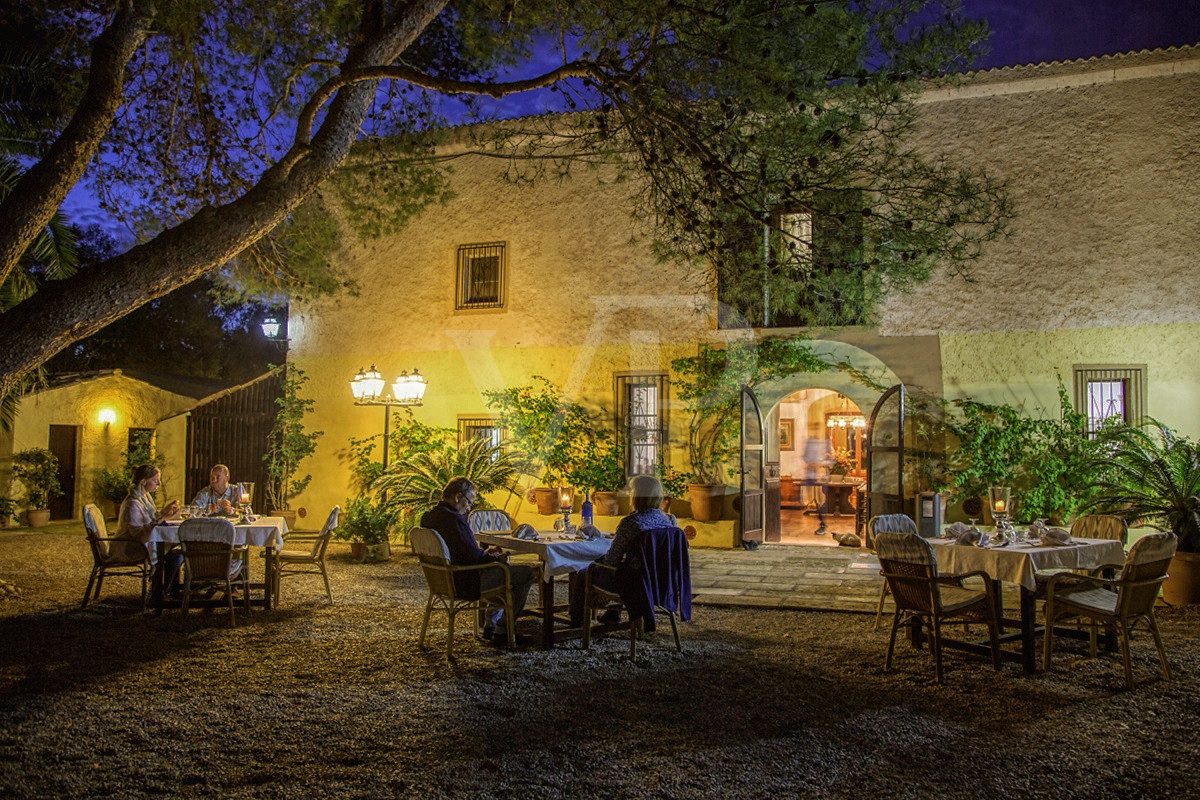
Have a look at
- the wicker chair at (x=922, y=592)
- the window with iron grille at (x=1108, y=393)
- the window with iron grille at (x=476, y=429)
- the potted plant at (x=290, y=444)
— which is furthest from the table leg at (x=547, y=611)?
the potted plant at (x=290, y=444)

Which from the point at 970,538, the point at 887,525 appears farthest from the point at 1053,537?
the point at 887,525

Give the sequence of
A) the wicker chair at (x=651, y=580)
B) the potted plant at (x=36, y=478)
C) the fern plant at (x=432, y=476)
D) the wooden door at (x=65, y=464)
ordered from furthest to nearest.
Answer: the wooden door at (x=65, y=464) < the potted plant at (x=36, y=478) < the fern plant at (x=432, y=476) < the wicker chair at (x=651, y=580)

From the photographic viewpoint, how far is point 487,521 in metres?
7.05

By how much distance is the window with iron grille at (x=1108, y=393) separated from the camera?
10.1 m

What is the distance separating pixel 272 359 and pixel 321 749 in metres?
25.5

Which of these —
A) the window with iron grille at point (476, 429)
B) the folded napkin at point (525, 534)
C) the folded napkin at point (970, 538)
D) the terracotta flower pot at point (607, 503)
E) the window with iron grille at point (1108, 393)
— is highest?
the window with iron grille at point (1108, 393)

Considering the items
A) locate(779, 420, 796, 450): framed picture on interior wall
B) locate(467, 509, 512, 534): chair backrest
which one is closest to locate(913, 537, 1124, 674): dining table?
locate(467, 509, 512, 534): chair backrest

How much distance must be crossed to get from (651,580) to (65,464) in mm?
14861

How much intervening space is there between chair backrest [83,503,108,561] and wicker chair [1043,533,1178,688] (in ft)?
23.2

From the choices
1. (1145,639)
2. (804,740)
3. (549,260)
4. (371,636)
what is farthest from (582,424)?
(804,740)

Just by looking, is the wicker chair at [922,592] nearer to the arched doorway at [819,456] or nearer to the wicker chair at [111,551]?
the wicker chair at [111,551]

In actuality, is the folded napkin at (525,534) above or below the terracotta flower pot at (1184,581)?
above

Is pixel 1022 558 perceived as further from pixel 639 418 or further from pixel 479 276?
pixel 479 276

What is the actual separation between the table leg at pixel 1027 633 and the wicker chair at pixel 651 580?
2.03m
